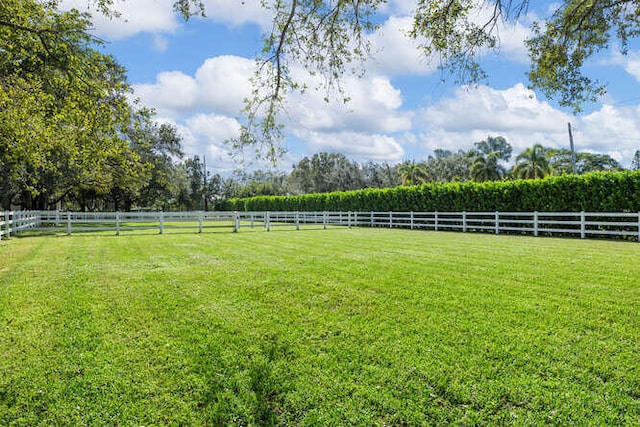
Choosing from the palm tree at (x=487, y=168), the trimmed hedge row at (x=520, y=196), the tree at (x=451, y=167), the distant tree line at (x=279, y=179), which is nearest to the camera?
the trimmed hedge row at (x=520, y=196)

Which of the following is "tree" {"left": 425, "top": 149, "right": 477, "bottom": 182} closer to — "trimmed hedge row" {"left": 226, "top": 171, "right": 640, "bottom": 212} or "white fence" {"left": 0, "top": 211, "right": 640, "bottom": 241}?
"trimmed hedge row" {"left": 226, "top": 171, "right": 640, "bottom": 212}

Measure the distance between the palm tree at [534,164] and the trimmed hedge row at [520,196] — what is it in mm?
17521

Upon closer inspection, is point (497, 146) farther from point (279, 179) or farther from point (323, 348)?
point (323, 348)

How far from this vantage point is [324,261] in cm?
823

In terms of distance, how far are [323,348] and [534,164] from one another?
37.6 metres

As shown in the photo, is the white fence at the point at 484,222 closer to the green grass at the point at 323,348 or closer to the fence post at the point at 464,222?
the fence post at the point at 464,222

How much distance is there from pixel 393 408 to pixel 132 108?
6561 millimetres

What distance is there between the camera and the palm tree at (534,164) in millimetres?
35531

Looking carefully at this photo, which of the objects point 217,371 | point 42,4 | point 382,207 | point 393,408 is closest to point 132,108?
point 42,4

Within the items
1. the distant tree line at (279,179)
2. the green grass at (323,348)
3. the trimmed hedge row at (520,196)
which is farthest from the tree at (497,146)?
the green grass at (323,348)

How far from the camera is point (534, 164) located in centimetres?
3575

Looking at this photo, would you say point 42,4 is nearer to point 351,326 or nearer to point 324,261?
point 324,261

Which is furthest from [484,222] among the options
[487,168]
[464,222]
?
[487,168]

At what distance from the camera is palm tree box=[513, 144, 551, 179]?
35.5 metres
